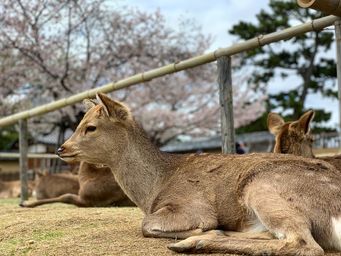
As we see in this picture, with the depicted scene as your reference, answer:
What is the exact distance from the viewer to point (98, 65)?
19.3 m

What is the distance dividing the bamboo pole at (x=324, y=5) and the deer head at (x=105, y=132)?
1469mm

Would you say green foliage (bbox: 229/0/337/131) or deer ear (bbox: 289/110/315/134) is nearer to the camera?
deer ear (bbox: 289/110/315/134)

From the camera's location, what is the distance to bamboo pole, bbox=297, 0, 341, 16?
12.4 feet

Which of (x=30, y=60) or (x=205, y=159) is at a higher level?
(x=30, y=60)

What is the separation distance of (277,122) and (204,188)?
90.0 inches

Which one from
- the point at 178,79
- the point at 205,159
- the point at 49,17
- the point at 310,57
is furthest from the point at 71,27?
the point at 205,159

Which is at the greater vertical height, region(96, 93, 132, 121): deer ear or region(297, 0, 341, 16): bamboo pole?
region(297, 0, 341, 16): bamboo pole

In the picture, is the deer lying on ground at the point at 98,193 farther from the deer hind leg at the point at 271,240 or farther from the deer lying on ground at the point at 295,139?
the deer hind leg at the point at 271,240

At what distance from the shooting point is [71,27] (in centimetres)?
1858

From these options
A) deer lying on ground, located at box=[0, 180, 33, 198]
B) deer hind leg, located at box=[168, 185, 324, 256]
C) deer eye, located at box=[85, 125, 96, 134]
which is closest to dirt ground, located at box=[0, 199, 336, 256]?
deer hind leg, located at box=[168, 185, 324, 256]

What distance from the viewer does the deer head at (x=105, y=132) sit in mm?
4199

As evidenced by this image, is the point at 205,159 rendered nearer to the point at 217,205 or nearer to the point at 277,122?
the point at 217,205

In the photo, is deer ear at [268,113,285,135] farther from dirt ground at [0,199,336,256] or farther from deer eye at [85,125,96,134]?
deer eye at [85,125,96,134]

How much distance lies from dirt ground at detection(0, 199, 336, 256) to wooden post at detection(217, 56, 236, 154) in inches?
47.4
